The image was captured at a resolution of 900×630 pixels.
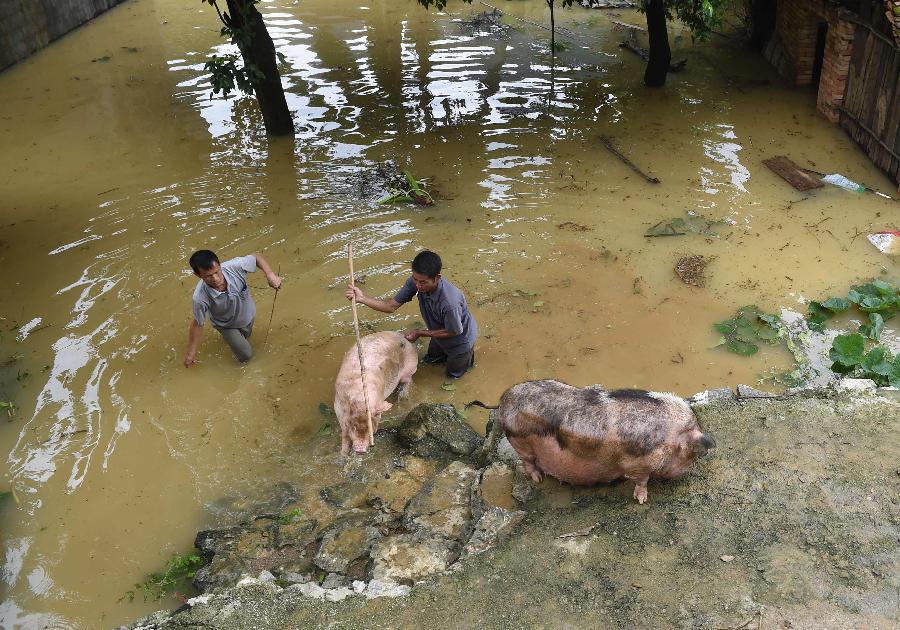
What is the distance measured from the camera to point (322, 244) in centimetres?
888

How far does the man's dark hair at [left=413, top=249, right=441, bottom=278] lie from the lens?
18.7 feet

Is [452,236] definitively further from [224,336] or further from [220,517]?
[220,517]

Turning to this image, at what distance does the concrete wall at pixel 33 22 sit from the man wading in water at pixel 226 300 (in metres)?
12.0

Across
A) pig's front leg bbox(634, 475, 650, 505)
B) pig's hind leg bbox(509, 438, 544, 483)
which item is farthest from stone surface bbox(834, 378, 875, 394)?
pig's hind leg bbox(509, 438, 544, 483)

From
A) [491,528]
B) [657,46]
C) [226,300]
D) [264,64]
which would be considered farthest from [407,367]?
[657,46]

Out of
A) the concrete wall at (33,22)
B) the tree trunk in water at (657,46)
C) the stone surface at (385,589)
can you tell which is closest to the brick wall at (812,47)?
the tree trunk in water at (657,46)

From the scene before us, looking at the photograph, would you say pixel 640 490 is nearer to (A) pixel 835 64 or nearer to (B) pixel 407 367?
(B) pixel 407 367

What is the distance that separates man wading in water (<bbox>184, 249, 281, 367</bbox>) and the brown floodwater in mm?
351

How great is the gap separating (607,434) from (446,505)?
4.20 feet

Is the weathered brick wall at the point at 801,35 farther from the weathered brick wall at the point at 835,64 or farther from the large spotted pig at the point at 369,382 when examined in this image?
the large spotted pig at the point at 369,382

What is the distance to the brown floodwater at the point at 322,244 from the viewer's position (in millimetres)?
5945

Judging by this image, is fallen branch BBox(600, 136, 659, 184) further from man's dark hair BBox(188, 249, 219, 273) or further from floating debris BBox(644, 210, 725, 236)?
man's dark hair BBox(188, 249, 219, 273)

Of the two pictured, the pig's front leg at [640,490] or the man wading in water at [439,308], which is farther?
the man wading in water at [439,308]

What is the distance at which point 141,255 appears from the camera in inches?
347
